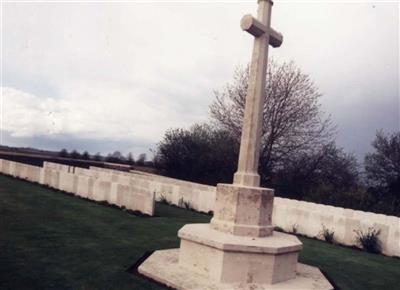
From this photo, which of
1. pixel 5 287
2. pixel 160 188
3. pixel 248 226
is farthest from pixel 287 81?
pixel 5 287

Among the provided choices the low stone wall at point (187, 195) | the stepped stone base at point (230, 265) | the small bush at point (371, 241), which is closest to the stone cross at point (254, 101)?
the stepped stone base at point (230, 265)

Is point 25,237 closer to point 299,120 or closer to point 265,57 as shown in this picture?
point 265,57

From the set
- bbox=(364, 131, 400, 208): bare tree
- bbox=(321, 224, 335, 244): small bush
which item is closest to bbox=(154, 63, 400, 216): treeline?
bbox=(364, 131, 400, 208): bare tree

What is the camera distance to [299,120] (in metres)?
19.9

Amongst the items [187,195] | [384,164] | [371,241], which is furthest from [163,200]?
[384,164]

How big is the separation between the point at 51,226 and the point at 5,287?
3.77m

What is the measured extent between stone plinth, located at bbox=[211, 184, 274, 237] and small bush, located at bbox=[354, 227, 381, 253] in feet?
14.3

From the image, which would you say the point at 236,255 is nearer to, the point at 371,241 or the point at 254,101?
the point at 254,101

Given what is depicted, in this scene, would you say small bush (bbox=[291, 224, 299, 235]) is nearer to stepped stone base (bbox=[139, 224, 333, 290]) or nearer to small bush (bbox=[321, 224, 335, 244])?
small bush (bbox=[321, 224, 335, 244])

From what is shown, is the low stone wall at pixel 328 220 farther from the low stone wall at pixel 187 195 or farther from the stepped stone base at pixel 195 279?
the stepped stone base at pixel 195 279

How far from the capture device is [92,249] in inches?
252

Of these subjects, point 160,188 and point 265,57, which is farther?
point 160,188

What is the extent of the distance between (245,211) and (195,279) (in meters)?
1.16

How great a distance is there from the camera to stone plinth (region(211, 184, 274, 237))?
5.69m
